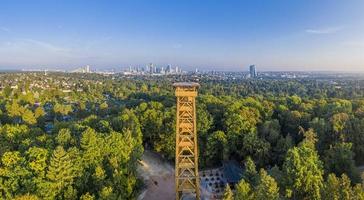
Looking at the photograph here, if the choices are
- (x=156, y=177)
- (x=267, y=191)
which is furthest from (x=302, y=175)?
(x=156, y=177)

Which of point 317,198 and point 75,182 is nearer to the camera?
point 317,198

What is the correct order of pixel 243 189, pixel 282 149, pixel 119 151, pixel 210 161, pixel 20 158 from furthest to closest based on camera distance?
pixel 210 161
pixel 282 149
pixel 119 151
pixel 20 158
pixel 243 189

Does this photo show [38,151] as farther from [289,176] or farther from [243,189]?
[289,176]

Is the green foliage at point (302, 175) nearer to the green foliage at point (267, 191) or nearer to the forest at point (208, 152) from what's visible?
the forest at point (208, 152)

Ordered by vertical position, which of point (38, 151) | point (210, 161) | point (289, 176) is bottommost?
point (210, 161)

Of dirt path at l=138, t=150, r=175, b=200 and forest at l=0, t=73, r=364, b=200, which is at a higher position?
forest at l=0, t=73, r=364, b=200

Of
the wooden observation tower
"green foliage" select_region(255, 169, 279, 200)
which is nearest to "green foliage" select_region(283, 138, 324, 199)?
"green foliage" select_region(255, 169, 279, 200)

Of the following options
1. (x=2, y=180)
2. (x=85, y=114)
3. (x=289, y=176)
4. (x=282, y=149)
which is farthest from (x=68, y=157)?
(x=85, y=114)

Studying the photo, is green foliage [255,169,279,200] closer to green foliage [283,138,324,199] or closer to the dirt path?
green foliage [283,138,324,199]
